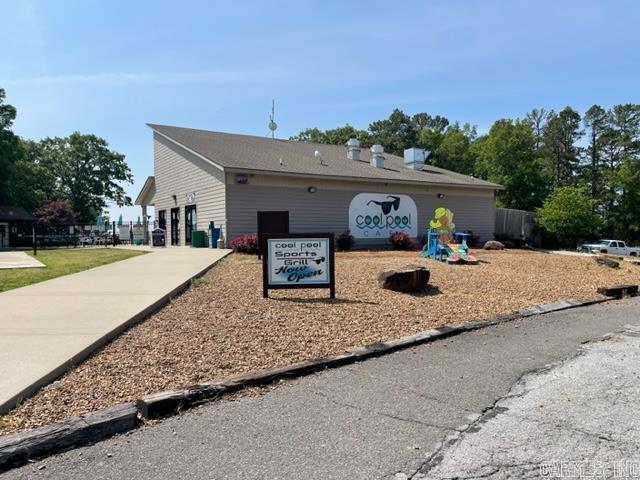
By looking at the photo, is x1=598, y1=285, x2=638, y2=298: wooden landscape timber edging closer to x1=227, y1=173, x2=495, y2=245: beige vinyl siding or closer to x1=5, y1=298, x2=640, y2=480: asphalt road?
x1=5, y1=298, x2=640, y2=480: asphalt road

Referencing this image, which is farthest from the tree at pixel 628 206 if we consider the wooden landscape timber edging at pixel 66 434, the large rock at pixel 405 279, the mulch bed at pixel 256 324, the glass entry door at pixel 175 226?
the wooden landscape timber edging at pixel 66 434

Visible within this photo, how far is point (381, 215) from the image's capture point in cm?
2275

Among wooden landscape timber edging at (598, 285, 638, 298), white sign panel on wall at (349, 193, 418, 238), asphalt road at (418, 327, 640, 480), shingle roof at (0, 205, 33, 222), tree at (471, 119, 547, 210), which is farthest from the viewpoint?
tree at (471, 119, 547, 210)

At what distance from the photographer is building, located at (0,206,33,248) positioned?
1136 inches

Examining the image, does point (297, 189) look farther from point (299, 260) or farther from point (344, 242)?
point (299, 260)

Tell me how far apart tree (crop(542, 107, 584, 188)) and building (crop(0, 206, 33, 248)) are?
4977 cm

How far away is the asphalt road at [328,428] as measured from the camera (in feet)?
9.32

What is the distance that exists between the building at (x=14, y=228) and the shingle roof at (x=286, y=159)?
39.4ft

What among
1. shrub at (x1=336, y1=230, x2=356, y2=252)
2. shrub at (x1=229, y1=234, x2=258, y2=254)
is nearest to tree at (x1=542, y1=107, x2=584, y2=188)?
shrub at (x1=336, y1=230, x2=356, y2=252)

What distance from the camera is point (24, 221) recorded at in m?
30.2

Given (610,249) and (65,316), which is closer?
(65,316)

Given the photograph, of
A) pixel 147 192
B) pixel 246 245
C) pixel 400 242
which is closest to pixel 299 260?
pixel 246 245

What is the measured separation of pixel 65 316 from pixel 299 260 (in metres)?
3.70

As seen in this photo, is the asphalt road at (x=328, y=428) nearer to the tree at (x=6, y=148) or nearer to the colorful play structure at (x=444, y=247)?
the colorful play structure at (x=444, y=247)
